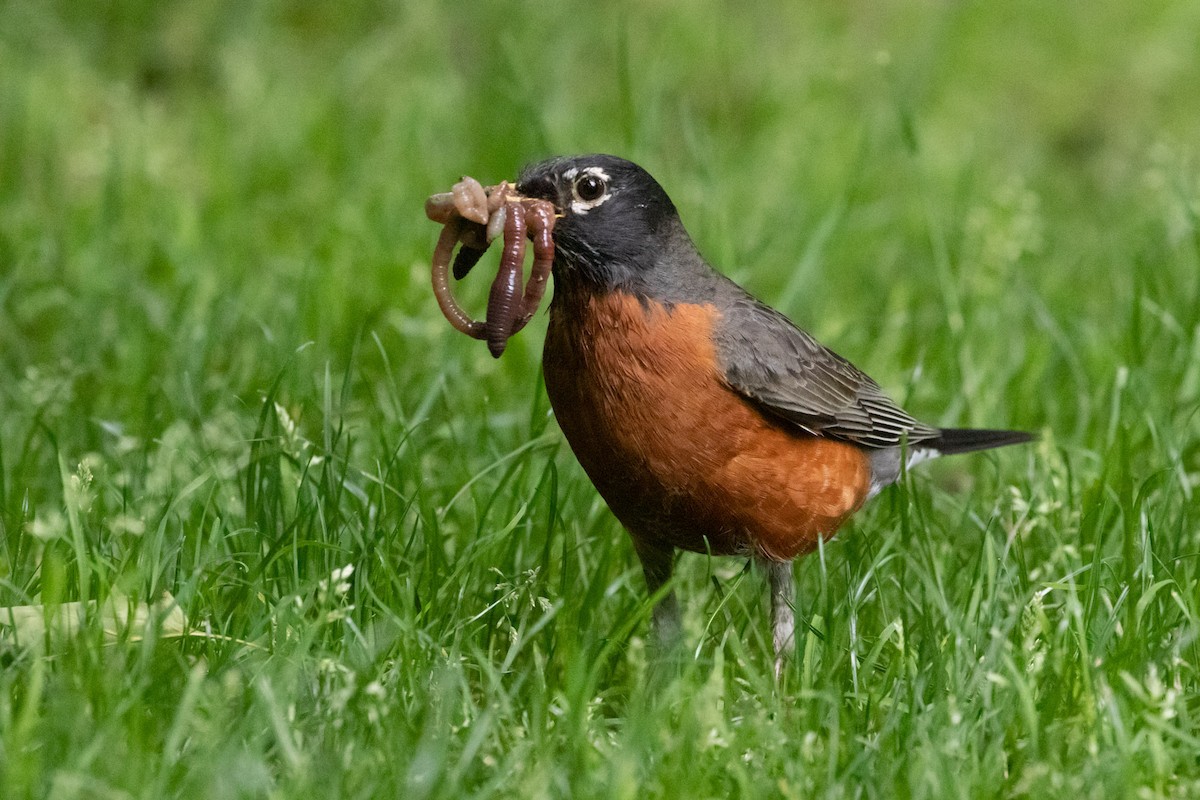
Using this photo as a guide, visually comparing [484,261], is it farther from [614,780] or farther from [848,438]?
[614,780]

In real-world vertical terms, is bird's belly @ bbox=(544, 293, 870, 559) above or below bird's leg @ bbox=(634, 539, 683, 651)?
above

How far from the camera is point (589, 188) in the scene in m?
3.73

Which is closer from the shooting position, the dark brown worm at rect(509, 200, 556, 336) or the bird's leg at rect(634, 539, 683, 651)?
the dark brown worm at rect(509, 200, 556, 336)

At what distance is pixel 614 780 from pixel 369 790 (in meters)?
0.42

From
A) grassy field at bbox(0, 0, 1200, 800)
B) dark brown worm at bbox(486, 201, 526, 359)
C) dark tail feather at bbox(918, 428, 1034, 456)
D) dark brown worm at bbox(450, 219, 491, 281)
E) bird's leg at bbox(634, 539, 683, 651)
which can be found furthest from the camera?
dark tail feather at bbox(918, 428, 1034, 456)

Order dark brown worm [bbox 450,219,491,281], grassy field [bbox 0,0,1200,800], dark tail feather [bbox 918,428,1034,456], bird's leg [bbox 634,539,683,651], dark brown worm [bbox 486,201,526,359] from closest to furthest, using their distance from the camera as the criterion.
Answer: grassy field [bbox 0,0,1200,800], dark brown worm [bbox 486,201,526,359], dark brown worm [bbox 450,219,491,281], bird's leg [bbox 634,539,683,651], dark tail feather [bbox 918,428,1034,456]

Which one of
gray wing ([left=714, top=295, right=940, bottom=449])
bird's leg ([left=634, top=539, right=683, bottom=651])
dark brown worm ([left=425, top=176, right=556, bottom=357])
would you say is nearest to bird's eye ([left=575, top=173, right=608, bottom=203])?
dark brown worm ([left=425, top=176, right=556, bottom=357])

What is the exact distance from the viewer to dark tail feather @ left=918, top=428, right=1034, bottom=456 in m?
4.59

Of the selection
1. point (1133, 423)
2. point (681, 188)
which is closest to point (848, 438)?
point (1133, 423)

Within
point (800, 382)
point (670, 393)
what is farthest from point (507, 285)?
point (800, 382)

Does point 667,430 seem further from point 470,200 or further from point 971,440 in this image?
point 971,440

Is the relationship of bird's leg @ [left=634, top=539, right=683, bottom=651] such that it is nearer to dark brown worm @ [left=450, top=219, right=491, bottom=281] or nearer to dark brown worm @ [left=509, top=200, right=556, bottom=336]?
dark brown worm @ [left=509, top=200, right=556, bottom=336]

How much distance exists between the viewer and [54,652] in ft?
9.52

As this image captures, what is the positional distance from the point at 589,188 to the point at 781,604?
1.14 metres
